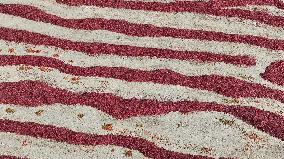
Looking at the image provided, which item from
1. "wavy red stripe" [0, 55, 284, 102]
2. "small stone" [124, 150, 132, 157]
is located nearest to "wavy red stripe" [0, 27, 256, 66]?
"wavy red stripe" [0, 55, 284, 102]

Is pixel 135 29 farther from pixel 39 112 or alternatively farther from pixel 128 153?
pixel 128 153

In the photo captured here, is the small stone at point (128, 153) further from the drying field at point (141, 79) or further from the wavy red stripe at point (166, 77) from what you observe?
the wavy red stripe at point (166, 77)

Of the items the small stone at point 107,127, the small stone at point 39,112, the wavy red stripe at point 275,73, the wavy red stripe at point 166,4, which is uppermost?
the wavy red stripe at point 166,4

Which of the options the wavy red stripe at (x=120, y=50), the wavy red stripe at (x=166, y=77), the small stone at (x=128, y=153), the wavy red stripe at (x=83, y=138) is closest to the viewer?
the small stone at (x=128, y=153)

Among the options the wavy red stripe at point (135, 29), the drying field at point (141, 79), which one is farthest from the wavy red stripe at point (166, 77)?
the wavy red stripe at point (135, 29)

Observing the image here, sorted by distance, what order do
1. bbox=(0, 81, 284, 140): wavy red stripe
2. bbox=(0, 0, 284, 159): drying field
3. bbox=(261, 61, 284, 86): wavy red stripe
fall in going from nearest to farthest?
1. bbox=(0, 0, 284, 159): drying field
2. bbox=(0, 81, 284, 140): wavy red stripe
3. bbox=(261, 61, 284, 86): wavy red stripe

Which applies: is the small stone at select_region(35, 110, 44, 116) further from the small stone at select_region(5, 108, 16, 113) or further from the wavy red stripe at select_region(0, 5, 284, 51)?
the wavy red stripe at select_region(0, 5, 284, 51)

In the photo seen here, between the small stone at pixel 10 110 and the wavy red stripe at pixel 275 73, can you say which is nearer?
the small stone at pixel 10 110

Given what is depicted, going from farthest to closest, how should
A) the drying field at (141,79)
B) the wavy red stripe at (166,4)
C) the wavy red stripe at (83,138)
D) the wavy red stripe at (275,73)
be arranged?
the wavy red stripe at (166,4)
the wavy red stripe at (275,73)
the drying field at (141,79)
the wavy red stripe at (83,138)
